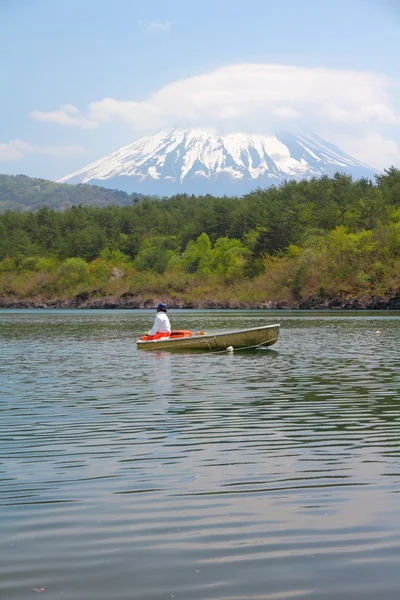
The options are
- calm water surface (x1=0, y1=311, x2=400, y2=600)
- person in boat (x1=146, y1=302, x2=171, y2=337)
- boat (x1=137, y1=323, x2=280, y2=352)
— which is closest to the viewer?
calm water surface (x1=0, y1=311, x2=400, y2=600)

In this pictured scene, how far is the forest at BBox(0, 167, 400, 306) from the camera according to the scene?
11194 centimetres

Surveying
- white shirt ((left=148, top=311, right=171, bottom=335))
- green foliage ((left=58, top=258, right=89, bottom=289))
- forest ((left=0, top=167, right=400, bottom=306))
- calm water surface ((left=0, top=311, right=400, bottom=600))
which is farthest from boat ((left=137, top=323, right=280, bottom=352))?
green foliage ((left=58, top=258, right=89, bottom=289))

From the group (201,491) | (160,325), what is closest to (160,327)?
(160,325)

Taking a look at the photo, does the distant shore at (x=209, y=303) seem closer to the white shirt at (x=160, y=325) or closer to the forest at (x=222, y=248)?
the forest at (x=222, y=248)

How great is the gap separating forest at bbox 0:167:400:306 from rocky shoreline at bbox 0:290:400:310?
53 cm

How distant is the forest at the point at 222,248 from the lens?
11194 cm

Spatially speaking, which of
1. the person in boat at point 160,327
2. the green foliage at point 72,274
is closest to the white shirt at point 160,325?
the person in boat at point 160,327

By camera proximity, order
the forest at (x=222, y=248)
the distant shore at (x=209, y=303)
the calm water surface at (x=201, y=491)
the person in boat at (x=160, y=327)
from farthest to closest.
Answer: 1. the forest at (x=222, y=248)
2. the distant shore at (x=209, y=303)
3. the person in boat at (x=160, y=327)
4. the calm water surface at (x=201, y=491)

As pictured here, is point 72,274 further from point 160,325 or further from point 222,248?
point 160,325

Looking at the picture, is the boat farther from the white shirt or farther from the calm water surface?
the calm water surface

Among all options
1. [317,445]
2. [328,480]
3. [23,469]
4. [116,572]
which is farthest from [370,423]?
[116,572]

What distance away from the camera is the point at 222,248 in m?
143

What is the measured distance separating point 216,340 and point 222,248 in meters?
108

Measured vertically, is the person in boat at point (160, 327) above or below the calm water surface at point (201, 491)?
above
